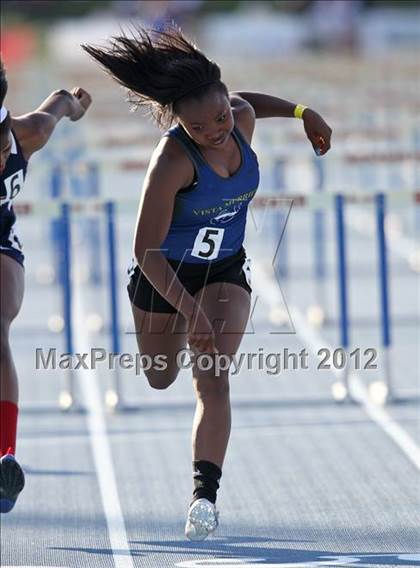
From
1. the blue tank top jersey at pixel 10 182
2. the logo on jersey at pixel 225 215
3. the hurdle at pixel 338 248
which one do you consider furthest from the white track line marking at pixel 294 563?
the hurdle at pixel 338 248

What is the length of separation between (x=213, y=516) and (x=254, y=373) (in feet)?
17.0

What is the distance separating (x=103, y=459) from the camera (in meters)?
8.19

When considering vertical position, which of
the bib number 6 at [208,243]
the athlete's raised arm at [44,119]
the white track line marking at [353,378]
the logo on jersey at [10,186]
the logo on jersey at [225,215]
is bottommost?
the white track line marking at [353,378]

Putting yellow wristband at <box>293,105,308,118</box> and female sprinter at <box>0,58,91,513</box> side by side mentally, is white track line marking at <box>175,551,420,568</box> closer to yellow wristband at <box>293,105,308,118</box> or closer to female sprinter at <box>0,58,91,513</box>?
female sprinter at <box>0,58,91,513</box>

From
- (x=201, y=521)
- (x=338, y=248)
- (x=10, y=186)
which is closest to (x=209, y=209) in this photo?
(x=10, y=186)

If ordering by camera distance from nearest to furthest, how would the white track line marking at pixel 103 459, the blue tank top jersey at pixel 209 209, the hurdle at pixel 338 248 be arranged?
the blue tank top jersey at pixel 209 209
the white track line marking at pixel 103 459
the hurdle at pixel 338 248

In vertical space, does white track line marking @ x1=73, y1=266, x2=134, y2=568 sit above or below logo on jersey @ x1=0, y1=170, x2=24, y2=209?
below

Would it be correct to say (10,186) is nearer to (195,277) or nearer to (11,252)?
(11,252)

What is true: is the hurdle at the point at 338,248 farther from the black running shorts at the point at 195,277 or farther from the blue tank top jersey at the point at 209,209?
the blue tank top jersey at the point at 209,209

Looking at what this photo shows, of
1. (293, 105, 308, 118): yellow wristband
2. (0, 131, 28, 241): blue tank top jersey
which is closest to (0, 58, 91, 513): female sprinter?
(0, 131, 28, 241): blue tank top jersey

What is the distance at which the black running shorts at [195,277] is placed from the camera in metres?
6.06

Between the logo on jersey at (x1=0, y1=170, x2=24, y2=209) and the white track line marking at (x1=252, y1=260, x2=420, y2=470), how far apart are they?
285 cm

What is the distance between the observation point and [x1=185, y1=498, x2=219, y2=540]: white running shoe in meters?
5.62

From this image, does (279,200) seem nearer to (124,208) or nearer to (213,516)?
(124,208)
